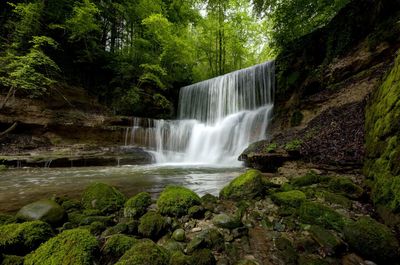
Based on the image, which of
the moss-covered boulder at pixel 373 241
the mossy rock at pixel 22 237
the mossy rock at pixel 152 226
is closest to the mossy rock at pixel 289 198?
the moss-covered boulder at pixel 373 241

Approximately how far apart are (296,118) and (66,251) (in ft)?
26.4

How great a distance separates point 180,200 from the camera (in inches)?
119

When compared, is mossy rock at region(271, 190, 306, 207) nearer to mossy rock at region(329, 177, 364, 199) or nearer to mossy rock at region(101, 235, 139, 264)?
mossy rock at region(329, 177, 364, 199)

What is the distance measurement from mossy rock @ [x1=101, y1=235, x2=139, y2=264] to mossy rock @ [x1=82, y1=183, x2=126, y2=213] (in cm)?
103

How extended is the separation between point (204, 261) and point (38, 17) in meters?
13.9

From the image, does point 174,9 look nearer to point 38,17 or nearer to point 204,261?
point 38,17

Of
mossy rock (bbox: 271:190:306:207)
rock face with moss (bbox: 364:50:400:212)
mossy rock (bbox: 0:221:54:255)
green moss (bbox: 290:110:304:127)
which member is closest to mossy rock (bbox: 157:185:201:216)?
mossy rock (bbox: 271:190:306:207)

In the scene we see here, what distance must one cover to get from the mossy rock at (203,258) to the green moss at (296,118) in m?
7.04

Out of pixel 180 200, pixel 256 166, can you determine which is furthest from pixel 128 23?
pixel 180 200

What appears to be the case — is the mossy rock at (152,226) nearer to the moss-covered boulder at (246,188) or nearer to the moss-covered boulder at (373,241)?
the moss-covered boulder at (246,188)

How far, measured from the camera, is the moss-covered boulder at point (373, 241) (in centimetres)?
187

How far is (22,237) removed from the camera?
6.47 ft

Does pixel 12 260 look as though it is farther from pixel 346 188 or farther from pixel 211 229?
pixel 346 188

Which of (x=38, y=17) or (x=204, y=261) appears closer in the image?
(x=204, y=261)
